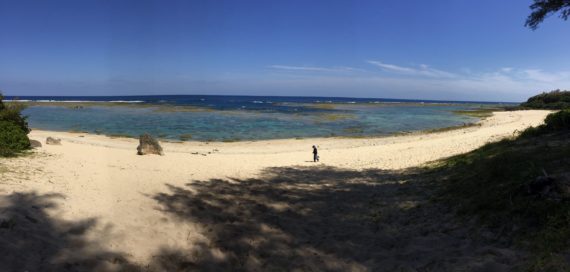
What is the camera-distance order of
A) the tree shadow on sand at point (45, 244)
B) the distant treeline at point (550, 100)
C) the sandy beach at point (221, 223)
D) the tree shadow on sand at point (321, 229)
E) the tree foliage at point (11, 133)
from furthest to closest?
1. the distant treeline at point (550, 100)
2. the tree foliage at point (11, 133)
3. the tree shadow on sand at point (321, 229)
4. the sandy beach at point (221, 223)
5. the tree shadow on sand at point (45, 244)

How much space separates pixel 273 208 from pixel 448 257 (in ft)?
15.0

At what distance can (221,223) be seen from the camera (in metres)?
7.80

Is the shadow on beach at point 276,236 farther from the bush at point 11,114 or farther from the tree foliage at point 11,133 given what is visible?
the bush at point 11,114

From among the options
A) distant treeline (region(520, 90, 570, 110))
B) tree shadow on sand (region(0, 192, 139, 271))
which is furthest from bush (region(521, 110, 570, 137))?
distant treeline (region(520, 90, 570, 110))

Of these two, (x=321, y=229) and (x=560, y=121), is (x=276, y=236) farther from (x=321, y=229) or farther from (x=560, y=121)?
(x=560, y=121)

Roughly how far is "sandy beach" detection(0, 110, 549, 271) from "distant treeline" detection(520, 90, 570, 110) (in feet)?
217

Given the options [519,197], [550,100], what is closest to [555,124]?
[519,197]

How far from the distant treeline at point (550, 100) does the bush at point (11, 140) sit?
240ft

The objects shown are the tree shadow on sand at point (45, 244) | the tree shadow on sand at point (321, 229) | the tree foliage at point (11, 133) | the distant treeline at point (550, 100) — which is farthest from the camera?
the distant treeline at point (550, 100)

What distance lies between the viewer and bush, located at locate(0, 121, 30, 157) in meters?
12.0

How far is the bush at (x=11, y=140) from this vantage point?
12039 mm

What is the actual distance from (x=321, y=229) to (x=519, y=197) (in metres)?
4.02

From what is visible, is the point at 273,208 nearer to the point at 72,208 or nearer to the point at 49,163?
the point at 72,208

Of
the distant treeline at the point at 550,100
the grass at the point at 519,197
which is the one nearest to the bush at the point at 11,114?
the grass at the point at 519,197
